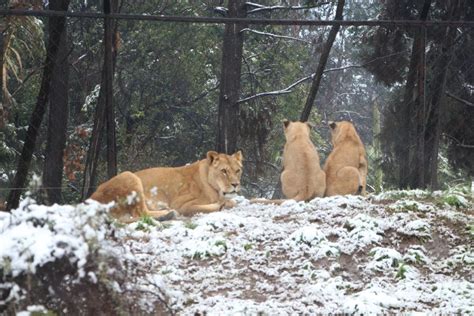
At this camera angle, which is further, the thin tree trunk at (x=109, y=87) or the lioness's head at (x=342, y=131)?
the lioness's head at (x=342, y=131)

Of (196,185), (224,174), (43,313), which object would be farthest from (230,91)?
(43,313)

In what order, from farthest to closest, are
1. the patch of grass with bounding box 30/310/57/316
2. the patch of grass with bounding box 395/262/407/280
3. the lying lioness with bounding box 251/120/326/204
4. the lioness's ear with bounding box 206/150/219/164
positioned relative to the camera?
the lying lioness with bounding box 251/120/326/204 → the lioness's ear with bounding box 206/150/219/164 → the patch of grass with bounding box 395/262/407/280 → the patch of grass with bounding box 30/310/57/316

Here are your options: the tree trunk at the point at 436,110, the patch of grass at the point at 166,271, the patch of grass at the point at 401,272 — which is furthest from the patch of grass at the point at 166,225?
the tree trunk at the point at 436,110

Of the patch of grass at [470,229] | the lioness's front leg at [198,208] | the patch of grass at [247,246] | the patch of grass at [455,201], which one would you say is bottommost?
the patch of grass at [247,246]

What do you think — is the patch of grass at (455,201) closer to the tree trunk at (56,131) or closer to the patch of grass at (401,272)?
the patch of grass at (401,272)

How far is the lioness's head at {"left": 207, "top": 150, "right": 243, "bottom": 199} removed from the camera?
821 cm

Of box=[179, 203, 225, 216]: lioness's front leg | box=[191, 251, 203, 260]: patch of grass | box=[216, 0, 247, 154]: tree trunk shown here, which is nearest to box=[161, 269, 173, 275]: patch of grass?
box=[191, 251, 203, 260]: patch of grass

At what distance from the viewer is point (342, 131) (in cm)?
931

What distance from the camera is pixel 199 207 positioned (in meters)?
8.11

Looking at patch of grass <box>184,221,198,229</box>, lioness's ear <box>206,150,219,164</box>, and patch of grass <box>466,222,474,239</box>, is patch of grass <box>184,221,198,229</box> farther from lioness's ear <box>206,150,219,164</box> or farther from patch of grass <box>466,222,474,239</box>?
patch of grass <box>466,222,474,239</box>

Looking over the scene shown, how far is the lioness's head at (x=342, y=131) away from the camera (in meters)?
9.22

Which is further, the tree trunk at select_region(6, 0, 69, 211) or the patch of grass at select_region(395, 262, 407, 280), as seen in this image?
the tree trunk at select_region(6, 0, 69, 211)

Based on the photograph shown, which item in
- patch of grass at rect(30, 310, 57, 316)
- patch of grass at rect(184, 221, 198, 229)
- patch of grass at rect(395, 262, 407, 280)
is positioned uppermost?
patch of grass at rect(184, 221, 198, 229)

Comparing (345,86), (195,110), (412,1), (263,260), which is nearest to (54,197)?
(263,260)
